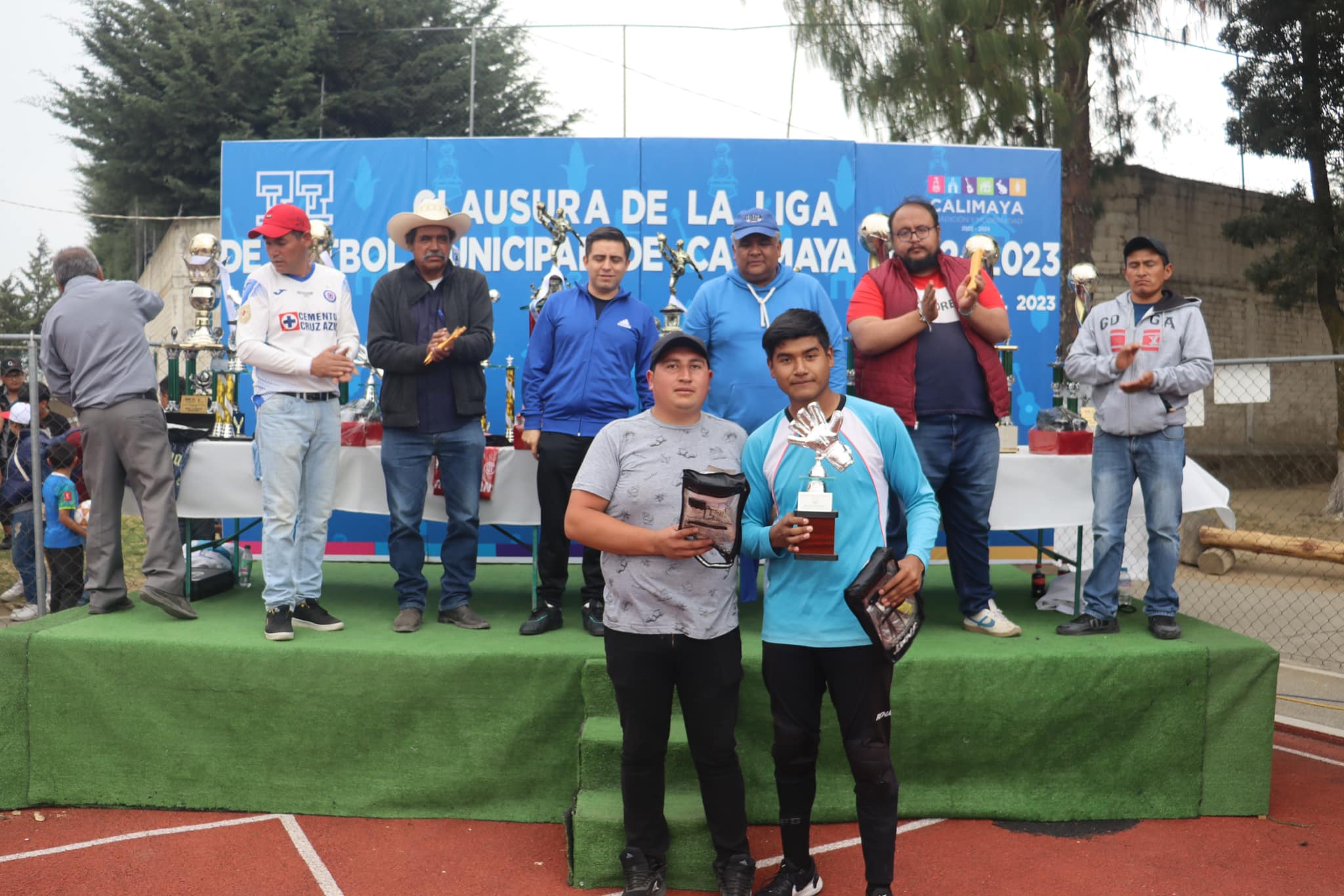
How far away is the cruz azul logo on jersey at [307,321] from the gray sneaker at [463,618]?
3.88 feet

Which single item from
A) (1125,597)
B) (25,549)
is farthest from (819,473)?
(25,549)

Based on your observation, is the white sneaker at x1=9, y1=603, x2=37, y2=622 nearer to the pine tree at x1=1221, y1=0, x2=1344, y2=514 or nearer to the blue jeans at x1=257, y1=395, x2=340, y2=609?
the blue jeans at x1=257, y1=395, x2=340, y2=609

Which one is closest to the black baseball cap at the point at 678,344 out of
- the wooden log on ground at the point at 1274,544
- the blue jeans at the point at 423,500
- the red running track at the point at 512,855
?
the blue jeans at the point at 423,500

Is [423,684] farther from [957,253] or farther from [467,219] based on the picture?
[957,253]

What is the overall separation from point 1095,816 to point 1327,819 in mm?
821

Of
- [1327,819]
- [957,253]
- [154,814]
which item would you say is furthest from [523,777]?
[957,253]

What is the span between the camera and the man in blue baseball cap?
3.86m

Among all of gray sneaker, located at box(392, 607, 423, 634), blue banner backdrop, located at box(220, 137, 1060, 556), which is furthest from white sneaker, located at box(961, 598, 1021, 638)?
blue banner backdrop, located at box(220, 137, 1060, 556)

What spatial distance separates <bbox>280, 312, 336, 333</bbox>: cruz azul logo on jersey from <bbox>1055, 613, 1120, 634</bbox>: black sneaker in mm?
3054

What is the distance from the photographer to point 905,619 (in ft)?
8.90

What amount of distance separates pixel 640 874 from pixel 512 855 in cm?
59

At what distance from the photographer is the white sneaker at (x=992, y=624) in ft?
13.2

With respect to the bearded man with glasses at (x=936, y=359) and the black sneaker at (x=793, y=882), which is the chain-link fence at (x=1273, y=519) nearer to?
the bearded man with glasses at (x=936, y=359)

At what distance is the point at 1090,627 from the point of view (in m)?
4.08
